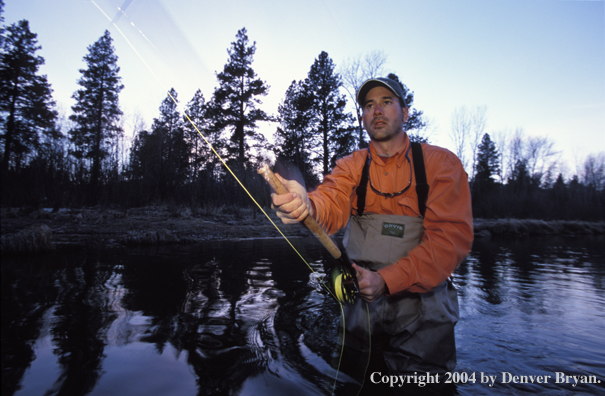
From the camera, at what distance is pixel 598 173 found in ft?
149

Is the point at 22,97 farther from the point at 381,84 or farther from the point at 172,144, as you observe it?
the point at 381,84

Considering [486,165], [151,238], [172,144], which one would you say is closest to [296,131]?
[172,144]

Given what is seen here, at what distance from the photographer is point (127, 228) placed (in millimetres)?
10391

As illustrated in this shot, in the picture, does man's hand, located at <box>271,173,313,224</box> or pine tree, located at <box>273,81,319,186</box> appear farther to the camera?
pine tree, located at <box>273,81,319,186</box>

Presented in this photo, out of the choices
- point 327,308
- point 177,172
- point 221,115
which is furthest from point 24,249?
point 221,115

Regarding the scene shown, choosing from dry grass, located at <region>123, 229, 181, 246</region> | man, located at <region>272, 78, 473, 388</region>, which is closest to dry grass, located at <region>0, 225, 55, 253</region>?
dry grass, located at <region>123, 229, 181, 246</region>

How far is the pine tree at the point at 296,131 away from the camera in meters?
28.0

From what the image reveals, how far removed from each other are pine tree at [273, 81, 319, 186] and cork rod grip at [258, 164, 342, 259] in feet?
83.1

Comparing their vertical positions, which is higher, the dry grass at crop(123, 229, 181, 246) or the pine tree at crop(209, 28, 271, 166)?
the pine tree at crop(209, 28, 271, 166)

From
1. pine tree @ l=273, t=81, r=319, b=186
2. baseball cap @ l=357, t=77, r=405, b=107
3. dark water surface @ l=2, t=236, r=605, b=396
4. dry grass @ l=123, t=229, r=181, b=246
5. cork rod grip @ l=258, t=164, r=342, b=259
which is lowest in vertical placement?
dark water surface @ l=2, t=236, r=605, b=396

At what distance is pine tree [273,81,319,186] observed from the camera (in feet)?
91.9

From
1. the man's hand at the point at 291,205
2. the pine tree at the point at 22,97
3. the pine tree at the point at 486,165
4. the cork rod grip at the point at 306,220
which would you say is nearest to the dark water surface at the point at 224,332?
the cork rod grip at the point at 306,220

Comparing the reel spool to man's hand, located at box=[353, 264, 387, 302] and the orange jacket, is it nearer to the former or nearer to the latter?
man's hand, located at box=[353, 264, 387, 302]

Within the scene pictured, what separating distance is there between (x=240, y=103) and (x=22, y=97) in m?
14.8
